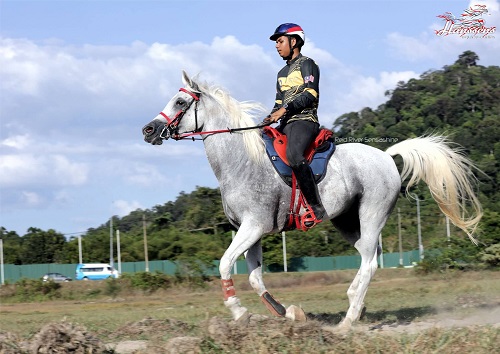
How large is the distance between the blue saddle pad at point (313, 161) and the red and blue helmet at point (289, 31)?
1.38 m

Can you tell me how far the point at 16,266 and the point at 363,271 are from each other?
55.7 m

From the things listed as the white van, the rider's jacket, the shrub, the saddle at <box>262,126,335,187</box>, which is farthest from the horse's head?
the white van

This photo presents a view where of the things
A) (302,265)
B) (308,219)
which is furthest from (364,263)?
(302,265)

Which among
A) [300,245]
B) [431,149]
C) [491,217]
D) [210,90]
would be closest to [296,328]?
[210,90]

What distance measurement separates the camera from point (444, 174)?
12203 millimetres

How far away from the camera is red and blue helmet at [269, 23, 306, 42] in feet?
35.5

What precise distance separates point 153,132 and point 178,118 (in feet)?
1.35

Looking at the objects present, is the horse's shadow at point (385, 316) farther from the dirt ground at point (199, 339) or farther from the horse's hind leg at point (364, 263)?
the dirt ground at point (199, 339)

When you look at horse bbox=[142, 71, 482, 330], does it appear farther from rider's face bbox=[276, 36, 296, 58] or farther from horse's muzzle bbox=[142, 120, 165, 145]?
rider's face bbox=[276, 36, 296, 58]

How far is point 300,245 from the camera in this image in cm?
6450

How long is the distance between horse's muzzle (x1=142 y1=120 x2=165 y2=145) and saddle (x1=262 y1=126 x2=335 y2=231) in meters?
1.40

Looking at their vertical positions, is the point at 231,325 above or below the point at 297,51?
below

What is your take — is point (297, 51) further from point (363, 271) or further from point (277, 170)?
point (363, 271)

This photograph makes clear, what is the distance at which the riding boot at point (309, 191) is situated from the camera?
10.4 m
